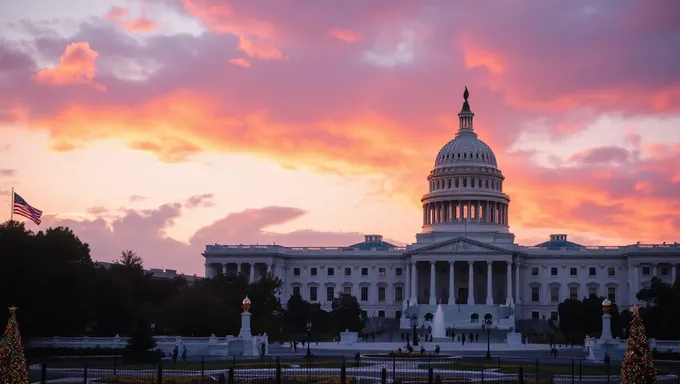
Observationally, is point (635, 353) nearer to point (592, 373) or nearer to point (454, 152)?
point (592, 373)

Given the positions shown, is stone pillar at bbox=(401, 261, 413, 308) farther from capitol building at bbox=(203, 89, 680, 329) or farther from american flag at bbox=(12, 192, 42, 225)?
american flag at bbox=(12, 192, 42, 225)

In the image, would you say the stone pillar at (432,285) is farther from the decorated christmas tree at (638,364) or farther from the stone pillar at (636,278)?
the decorated christmas tree at (638,364)

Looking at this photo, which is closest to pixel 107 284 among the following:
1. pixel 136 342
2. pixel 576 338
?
pixel 136 342

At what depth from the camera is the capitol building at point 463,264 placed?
491 feet

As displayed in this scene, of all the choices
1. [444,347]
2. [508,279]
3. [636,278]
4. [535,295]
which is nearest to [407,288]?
[508,279]

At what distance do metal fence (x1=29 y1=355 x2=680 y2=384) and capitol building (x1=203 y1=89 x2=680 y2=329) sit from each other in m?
79.9

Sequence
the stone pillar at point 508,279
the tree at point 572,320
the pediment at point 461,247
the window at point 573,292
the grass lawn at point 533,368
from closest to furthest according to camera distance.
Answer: the grass lawn at point 533,368 < the tree at point 572,320 < the stone pillar at point 508,279 < the pediment at point 461,247 < the window at point 573,292

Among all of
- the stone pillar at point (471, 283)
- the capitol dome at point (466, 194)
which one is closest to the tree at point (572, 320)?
the stone pillar at point (471, 283)

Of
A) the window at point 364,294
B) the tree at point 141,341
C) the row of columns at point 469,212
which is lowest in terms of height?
the tree at point 141,341

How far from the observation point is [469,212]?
529ft

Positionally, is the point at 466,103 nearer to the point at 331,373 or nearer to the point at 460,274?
the point at 460,274

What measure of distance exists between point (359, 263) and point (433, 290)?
56.6 ft

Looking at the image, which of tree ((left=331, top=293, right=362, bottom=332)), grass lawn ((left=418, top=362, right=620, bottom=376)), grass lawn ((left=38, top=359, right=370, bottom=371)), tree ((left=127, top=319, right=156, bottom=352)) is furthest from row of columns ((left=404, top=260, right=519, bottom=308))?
grass lawn ((left=38, top=359, right=370, bottom=371))

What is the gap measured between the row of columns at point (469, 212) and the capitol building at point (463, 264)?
14cm
